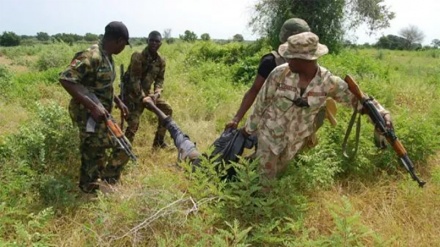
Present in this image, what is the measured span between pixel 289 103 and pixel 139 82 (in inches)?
88.5

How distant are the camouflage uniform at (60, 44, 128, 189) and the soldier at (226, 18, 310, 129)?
1052mm

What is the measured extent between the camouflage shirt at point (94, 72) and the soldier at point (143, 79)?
1.15 m

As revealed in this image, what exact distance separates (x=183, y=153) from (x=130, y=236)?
1119 millimetres

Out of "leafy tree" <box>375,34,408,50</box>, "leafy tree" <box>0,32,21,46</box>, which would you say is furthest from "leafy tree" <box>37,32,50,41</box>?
"leafy tree" <box>375,34,408,50</box>

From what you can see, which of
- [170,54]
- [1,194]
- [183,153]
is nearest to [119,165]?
[183,153]

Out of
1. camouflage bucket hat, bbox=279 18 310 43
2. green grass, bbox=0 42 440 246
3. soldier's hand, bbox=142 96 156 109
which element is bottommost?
green grass, bbox=0 42 440 246

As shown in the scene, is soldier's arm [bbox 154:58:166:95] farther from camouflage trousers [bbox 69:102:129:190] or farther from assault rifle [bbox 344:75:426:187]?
assault rifle [bbox 344:75:426:187]

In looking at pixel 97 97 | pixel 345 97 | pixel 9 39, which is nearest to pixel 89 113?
pixel 97 97

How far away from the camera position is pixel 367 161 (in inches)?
143

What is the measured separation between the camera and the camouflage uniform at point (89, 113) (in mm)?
2877

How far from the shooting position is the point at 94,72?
2.96 meters

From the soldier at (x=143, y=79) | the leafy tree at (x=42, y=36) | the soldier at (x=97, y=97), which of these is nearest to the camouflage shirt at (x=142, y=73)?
the soldier at (x=143, y=79)

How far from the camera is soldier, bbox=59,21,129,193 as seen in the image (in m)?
2.84

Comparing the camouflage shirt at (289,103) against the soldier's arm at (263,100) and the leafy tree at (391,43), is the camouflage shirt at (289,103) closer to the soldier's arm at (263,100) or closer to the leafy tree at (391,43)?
the soldier's arm at (263,100)
